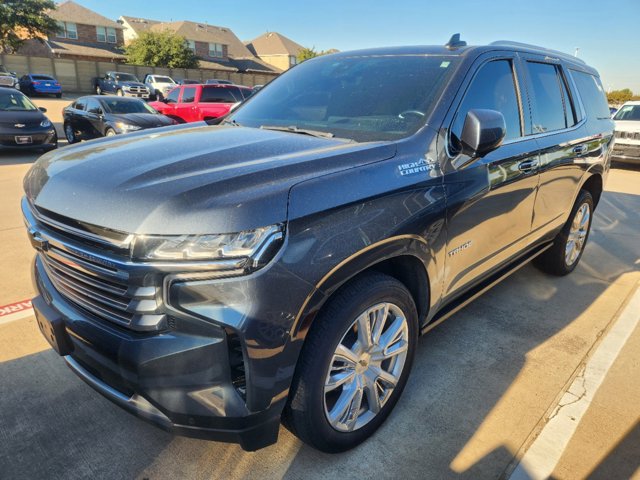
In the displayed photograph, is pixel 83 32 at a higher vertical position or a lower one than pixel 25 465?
higher

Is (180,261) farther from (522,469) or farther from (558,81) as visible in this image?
(558,81)

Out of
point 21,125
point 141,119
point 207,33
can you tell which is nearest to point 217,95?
point 141,119

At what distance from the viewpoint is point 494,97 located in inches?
119

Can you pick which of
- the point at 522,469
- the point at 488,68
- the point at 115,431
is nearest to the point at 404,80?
the point at 488,68

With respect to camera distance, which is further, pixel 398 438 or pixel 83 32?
pixel 83 32

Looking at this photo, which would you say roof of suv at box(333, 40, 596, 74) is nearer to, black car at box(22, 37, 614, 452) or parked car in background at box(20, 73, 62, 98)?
black car at box(22, 37, 614, 452)

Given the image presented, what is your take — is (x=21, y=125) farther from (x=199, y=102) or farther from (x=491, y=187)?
(x=491, y=187)

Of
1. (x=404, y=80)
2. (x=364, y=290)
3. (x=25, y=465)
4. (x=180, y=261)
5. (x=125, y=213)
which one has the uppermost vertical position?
(x=404, y=80)

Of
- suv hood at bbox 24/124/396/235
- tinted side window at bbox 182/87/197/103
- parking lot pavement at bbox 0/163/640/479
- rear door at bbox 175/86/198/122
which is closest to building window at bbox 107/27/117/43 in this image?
rear door at bbox 175/86/198/122

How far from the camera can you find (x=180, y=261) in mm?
1691

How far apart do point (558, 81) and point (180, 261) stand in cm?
361

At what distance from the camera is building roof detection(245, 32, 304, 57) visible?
67.3m

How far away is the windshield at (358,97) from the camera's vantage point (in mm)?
2668

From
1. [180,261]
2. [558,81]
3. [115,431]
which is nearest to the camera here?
[180,261]
